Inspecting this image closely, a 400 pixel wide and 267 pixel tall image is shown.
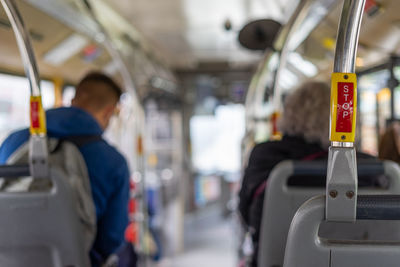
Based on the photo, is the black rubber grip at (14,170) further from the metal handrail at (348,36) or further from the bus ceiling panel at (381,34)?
the bus ceiling panel at (381,34)

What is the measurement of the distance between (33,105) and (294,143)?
1154 mm

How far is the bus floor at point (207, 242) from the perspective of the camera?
7.14 m

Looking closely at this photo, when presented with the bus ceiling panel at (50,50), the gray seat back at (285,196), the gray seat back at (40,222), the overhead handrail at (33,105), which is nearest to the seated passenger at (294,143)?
the gray seat back at (285,196)

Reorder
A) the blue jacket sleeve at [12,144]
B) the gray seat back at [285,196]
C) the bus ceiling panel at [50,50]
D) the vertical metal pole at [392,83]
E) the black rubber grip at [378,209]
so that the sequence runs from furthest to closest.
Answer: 1. the vertical metal pole at [392,83]
2. the bus ceiling panel at [50,50]
3. the blue jacket sleeve at [12,144]
4. the gray seat back at [285,196]
5. the black rubber grip at [378,209]

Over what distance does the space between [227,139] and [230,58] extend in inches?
84.5

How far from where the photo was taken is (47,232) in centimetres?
176

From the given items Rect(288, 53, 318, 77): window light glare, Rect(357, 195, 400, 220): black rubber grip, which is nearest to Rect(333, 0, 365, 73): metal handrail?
Rect(357, 195, 400, 220): black rubber grip

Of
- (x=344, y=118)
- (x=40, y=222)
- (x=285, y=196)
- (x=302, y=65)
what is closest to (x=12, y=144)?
(x=40, y=222)

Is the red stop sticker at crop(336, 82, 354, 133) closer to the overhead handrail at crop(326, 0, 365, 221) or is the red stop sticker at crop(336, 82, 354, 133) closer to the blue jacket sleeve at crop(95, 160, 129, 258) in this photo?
the overhead handrail at crop(326, 0, 365, 221)

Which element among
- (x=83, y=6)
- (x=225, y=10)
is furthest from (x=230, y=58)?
(x=83, y=6)

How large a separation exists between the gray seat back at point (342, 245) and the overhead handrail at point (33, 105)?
990mm

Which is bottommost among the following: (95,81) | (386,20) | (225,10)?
(95,81)

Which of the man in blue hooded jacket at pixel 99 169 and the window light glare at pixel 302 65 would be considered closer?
the man in blue hooded jacket at pixel 99 169

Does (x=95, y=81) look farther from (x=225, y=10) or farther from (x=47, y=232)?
(x=225, y=10)
